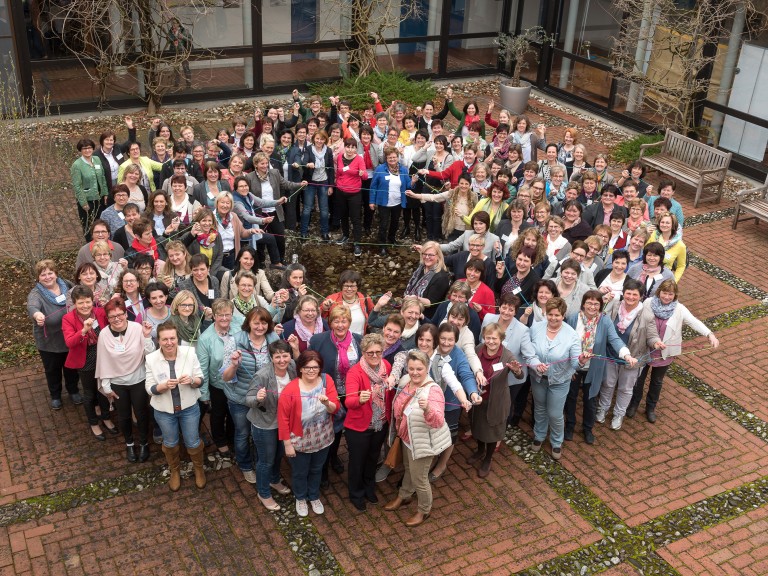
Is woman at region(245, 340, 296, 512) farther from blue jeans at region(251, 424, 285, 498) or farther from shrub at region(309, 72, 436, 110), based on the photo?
shrub at region(309, 72, 436, 110)

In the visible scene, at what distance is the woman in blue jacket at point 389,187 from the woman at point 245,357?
4.63m

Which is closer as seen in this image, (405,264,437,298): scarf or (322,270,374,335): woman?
(322,270,374,335): woman

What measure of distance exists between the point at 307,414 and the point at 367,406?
509mm

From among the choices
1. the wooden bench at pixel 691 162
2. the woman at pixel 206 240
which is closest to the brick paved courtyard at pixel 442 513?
the woman at pixel 206 240

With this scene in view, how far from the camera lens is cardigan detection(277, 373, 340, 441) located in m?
6.59

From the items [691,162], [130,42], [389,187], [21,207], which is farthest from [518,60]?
[21,207]

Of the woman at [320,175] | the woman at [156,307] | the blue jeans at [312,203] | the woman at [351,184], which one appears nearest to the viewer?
the woman at [156,307]

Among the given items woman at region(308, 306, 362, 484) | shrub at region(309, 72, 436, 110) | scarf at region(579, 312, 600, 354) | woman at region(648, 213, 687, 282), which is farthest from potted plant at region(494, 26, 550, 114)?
woman at region(308, 306, 362, 484)

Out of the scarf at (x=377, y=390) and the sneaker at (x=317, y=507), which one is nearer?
the scarf at (x=377, y=390)

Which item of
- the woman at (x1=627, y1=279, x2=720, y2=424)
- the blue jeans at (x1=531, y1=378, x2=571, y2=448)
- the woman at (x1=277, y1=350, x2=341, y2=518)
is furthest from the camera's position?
the woman at (x1=627, y1=279, x2=720, y2=424)

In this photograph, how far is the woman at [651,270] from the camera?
874 cm

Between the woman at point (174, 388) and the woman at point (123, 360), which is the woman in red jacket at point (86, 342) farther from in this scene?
the woman at point (174, 388)

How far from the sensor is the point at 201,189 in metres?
10.2

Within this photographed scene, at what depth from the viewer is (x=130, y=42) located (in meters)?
17.0
